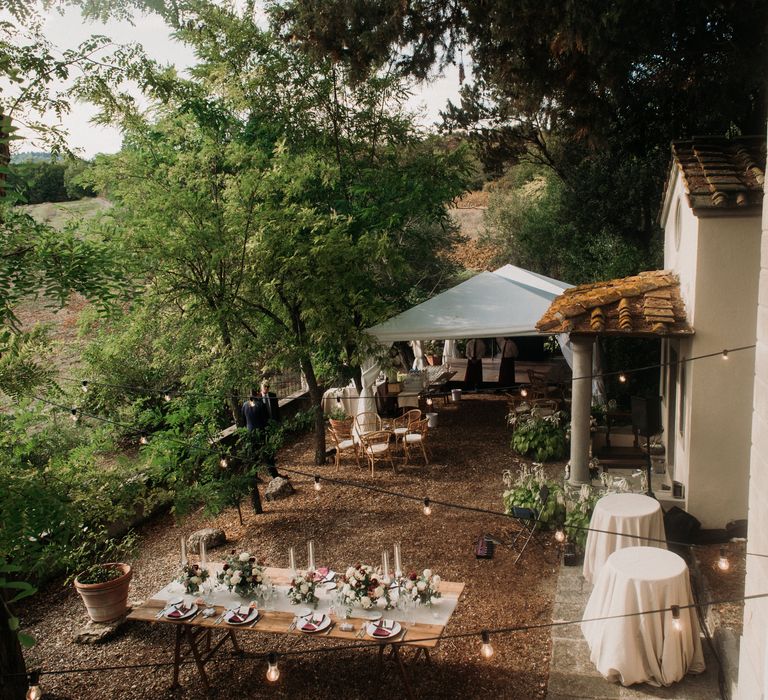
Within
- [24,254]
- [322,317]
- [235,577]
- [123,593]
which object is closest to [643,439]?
[322,317]

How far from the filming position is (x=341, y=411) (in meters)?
14.1

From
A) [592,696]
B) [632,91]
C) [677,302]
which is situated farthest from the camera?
[632,91]

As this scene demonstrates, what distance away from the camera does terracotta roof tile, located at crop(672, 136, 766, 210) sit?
756cm

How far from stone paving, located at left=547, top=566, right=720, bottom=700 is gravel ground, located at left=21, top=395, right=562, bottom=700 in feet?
0.48

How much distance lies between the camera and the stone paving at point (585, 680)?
5.59 m

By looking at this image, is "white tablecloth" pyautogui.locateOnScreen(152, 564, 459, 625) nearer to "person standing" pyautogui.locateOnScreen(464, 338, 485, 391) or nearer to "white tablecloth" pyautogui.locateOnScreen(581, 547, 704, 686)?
"white tablecloth" pyautogui.locateOnScreen(581, 547, 704, 686)

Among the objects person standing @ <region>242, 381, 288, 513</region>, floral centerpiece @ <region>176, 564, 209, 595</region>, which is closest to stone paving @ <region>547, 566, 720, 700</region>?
floral centerpiece @ <region>176, 564, 209, 595</region>

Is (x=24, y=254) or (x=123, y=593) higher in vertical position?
(x=24, y=254)

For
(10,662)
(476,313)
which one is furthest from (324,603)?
(476,313)

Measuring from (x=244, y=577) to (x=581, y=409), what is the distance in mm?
4954

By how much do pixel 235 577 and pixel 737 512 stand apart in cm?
607

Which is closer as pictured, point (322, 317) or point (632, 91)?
point (322, 317)

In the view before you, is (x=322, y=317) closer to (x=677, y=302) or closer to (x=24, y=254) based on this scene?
(x=677, y=302)

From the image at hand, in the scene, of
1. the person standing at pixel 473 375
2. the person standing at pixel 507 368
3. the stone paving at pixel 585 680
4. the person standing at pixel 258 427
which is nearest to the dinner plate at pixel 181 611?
the stone paving at pixel 585 680
